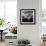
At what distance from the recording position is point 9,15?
783 cm

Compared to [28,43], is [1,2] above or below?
→ above

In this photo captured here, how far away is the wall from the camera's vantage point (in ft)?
18.6

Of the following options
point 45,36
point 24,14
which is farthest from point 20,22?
point 45,36

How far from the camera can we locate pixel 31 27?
5.73 m

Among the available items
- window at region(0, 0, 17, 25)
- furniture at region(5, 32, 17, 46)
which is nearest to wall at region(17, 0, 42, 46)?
furniture at region(5, 32, 17, 46)

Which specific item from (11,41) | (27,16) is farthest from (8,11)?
(11,41)

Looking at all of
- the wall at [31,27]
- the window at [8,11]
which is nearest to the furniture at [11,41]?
the wall at [31,27]

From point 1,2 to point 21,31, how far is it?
8.88 feet

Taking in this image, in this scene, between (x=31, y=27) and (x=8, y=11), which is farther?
(x=8, y=11)

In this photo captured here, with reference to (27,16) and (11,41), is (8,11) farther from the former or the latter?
(11,41)

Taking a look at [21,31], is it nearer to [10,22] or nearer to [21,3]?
[21,3]

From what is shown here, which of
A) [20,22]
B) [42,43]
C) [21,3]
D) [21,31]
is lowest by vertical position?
[42,43]

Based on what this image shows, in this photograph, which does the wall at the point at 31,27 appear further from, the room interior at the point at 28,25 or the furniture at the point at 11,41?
the furniture at the point at 11,41

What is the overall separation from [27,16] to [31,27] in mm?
463
